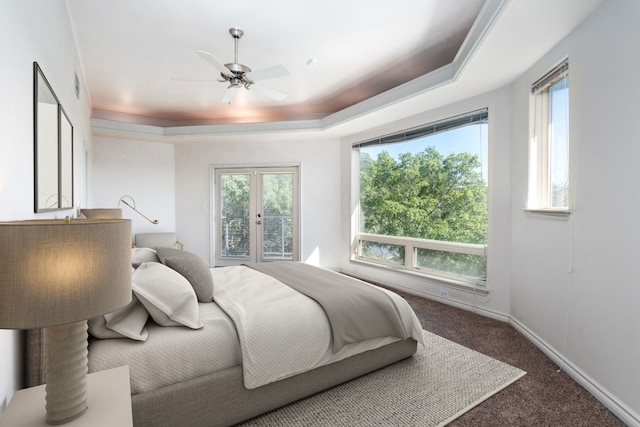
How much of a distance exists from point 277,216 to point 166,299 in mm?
4081

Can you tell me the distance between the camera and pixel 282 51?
10.6ft

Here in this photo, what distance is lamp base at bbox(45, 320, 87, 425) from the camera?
880 mm

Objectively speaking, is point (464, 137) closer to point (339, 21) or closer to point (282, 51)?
point (339, 21)

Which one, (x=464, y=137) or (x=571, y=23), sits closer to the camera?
(x=571, y=23)

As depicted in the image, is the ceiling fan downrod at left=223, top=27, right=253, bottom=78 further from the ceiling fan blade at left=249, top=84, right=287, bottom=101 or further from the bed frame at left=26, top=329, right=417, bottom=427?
the bed frame at left=26, top=329, right=417, bottom=427

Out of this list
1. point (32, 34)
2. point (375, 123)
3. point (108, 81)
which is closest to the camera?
point (32, 34)

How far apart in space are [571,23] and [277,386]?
9.83 feet

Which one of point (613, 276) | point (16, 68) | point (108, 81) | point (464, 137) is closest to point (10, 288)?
point (16, 68)

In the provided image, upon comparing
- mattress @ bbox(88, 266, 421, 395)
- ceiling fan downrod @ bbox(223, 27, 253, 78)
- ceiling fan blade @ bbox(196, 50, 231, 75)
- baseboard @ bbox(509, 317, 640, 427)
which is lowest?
baseboard @ bbox(509, 317, 640, 427)

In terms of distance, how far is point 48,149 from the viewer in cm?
174

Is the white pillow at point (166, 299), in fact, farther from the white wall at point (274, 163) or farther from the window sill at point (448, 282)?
the white wall at point (274, 163)

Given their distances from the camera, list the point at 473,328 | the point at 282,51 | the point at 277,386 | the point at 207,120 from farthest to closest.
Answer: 1. the point at 207,120
2. the point at 282,51
3. the point at 473,328
4. the point at 277,386

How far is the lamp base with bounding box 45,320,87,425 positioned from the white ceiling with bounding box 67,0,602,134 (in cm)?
234

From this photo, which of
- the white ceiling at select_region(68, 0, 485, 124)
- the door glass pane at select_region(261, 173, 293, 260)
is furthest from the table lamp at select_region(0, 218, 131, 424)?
the door glass pane at select_region(261, 173, 293, 260)
